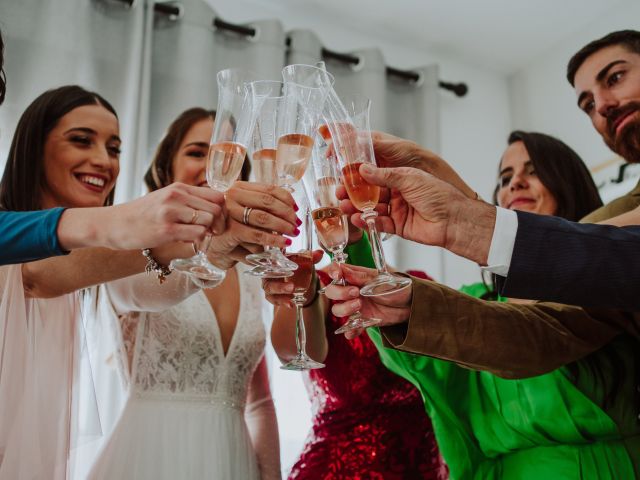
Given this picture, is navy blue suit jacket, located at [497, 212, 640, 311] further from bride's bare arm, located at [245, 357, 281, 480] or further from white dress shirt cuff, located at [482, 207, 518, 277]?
bride's bare arm, located at [245, 357, 281, 480]

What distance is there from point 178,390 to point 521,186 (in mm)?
1260

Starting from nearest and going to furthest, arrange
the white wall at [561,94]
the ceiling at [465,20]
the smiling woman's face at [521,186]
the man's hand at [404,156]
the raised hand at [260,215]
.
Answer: the raised hand at [260,215]
the man's hand at [404,156]
the smiling woman's face at [521,186]
the white wall at [561,94]
the ceiling at [465,20]

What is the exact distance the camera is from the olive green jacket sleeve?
4.35 ft

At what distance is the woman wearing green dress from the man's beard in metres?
0.58

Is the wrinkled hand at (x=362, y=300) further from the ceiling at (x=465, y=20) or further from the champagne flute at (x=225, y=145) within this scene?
the ceiling at (x=465, y=20)

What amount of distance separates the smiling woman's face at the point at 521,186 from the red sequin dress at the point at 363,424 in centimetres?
69

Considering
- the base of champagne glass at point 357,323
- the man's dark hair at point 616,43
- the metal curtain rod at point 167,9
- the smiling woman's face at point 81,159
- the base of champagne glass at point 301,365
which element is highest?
the metal curtain rod at point 167,9

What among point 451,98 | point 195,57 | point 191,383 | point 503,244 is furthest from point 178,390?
point 451,98

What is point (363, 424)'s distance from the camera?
5.78ft

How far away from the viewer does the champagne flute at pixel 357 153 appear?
45.0 inches

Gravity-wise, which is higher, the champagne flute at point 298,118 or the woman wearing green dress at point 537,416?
the champagne flute at point 298,118

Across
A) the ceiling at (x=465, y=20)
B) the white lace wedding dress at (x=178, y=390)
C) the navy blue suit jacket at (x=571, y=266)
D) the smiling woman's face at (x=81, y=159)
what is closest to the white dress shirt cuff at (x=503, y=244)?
the navy blue suit jacket at (x=571, y=266)

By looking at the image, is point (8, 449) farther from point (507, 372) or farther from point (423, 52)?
point (423, 52)

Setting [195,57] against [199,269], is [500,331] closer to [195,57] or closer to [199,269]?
[199,269]
